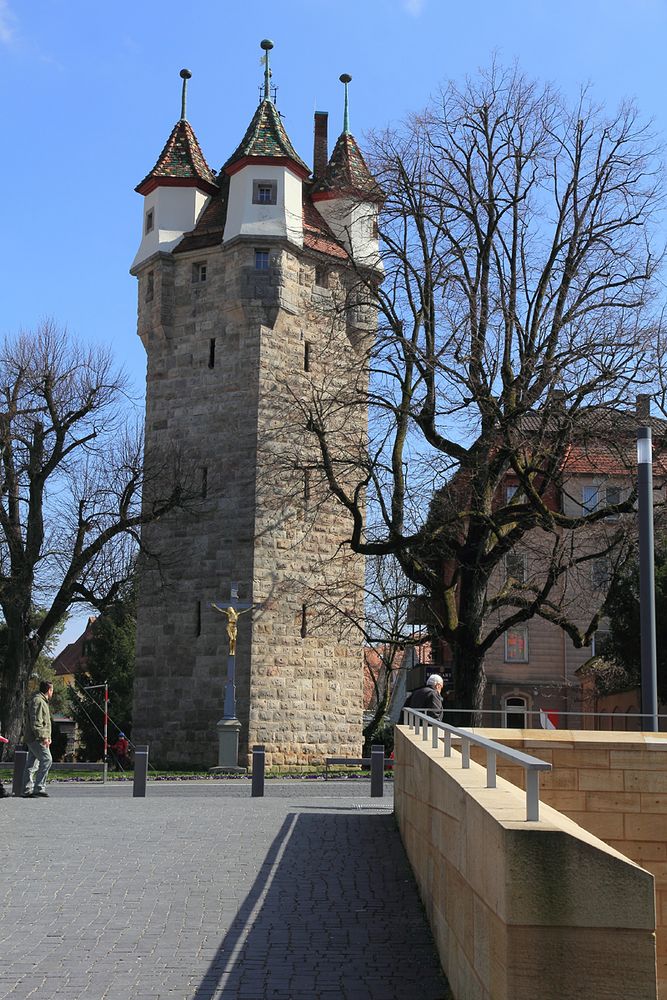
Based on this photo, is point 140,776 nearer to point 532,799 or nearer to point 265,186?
point 532,799

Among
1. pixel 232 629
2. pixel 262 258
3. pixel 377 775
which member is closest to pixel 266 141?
pixel 262 258

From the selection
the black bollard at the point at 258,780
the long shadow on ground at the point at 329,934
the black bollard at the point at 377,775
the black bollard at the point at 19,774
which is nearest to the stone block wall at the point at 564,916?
the long shadow on ground at the point at 329,934

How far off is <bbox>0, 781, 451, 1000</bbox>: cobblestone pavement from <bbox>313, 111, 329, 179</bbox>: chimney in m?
27.9

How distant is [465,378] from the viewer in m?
22.9

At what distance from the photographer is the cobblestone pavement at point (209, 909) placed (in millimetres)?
6965

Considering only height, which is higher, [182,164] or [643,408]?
[182,164]

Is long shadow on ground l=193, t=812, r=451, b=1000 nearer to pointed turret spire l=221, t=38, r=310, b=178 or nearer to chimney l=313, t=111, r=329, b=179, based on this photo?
pointed turret spire l=221, t=38, r=310, b=178

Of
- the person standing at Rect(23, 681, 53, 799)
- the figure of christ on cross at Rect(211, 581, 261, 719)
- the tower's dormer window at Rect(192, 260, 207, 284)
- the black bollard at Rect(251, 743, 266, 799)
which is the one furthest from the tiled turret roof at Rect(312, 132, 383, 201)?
the person standing at Rect(23, 681, 53, 799)

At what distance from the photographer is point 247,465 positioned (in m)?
33.6

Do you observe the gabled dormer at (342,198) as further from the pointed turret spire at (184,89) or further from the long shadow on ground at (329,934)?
the long shadow on ground at (329,934)

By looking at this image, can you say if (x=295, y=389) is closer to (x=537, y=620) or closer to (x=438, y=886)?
(x=537, y=620)

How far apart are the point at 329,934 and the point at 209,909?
3.66 ft

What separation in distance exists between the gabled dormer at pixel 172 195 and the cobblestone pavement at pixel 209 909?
24468mm

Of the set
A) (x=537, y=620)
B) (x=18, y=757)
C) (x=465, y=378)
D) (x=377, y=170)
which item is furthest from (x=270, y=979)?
(x=537, y=620)
